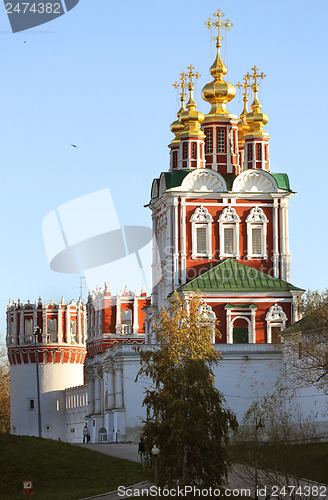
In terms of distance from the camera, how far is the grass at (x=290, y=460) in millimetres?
33125

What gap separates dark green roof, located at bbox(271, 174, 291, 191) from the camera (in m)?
62.6

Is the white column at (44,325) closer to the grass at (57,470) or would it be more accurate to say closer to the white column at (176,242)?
the white column at (176,242)

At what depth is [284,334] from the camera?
53781mm

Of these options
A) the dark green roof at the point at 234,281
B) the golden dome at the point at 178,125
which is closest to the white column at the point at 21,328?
the golden dome at the point at 178,125

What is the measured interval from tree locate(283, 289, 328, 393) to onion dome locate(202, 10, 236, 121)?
15874 millimetres

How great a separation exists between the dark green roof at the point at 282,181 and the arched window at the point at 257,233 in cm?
155

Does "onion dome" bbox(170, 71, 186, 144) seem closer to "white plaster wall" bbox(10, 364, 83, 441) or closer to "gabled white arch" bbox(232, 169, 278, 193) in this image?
"gabled white arch" bbox(232, 169, 278, 193)

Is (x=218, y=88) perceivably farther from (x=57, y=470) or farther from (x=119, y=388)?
(x=57, y=470)

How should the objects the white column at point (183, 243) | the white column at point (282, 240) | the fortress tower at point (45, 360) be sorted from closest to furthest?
the white column at point (183, 243), the white column at point (282, 240), the fortress tower at point (45, 360)

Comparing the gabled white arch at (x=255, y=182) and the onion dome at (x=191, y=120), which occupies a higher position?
the onion dome at (x=191, y=120)

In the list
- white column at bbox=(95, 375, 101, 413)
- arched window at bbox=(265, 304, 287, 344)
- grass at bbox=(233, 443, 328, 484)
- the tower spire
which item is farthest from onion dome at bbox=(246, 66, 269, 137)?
grass at bbox=(233, 443, 328, 484)

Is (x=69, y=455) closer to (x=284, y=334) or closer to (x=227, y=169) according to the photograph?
(x=284, y=334)

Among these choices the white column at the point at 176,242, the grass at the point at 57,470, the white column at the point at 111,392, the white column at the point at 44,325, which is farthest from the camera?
the white column at the point at 44,325

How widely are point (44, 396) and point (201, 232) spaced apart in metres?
22.4
